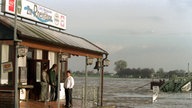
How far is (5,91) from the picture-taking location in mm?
16438

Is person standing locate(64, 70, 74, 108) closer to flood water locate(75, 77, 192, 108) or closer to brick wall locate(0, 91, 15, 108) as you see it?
brick wall locate(0, 91, 15, 108)

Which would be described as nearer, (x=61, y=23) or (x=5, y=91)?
(x=5, y=91)

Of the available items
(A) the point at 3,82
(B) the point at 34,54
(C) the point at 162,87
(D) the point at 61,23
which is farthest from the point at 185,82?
(A) the point at 3,82

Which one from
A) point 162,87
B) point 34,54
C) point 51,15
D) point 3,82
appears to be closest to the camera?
point 3,82

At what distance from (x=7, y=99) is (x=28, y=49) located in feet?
18.5

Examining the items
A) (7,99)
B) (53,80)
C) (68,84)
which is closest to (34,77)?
(53,80)

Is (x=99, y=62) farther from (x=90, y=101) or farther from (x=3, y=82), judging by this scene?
(x=3, y=82)

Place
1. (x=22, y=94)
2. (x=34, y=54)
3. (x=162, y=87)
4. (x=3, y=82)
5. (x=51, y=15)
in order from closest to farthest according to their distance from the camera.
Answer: (x=3, y=82) → (x=22, y=94) → (x=34, y=54) → (x=51, y=15) → (x=162, y=87)

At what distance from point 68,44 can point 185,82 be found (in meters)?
55.0

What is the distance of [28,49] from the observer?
2177 centimetres

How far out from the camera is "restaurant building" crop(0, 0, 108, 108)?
15.4m

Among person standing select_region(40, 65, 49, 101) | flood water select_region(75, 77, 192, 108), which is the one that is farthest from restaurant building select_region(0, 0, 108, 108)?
flood water select_region(75, 77, 192, 108)

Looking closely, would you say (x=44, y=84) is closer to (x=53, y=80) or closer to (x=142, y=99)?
(x=53, y=80)

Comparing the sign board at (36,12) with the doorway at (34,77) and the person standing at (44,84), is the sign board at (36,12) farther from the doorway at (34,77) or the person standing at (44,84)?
the person standing at (44,84)
